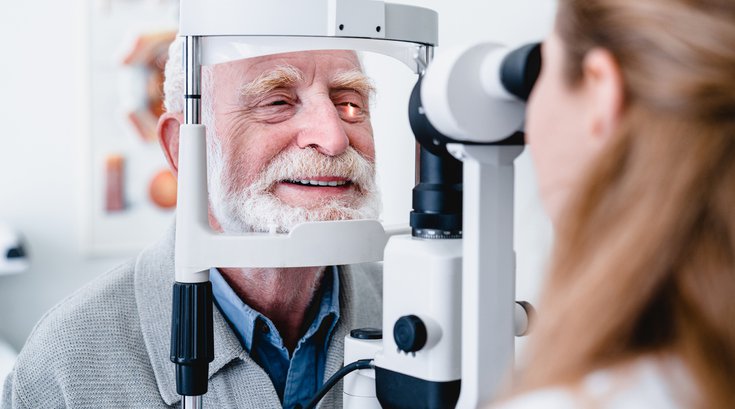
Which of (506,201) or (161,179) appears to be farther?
(161,179)

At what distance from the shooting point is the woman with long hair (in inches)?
18.2

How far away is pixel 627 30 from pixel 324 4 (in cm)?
37

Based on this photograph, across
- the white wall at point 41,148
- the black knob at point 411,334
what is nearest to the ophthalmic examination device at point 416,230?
the black knob at point 411,334

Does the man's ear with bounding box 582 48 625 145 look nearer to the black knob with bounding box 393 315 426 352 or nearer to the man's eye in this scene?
the black knob with bounding box 393 315 426 352

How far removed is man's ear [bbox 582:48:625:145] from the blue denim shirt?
63 cm

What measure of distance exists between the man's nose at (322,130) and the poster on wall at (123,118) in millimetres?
Answer: 1594

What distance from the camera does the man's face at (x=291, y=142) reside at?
0.90 metres

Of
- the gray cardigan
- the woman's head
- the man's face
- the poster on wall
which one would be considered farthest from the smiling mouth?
the poster on wall

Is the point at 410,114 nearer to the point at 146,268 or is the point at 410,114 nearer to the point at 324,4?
the point at 324,4

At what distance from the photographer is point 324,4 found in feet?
2.56

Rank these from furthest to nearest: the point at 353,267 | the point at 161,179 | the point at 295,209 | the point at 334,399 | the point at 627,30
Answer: the point at 161,179
the point at 353,267
the point at 334,399
the point at 295,209
the point at 627,30

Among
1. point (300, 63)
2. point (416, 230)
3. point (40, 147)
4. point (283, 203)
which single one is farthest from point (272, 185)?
point (40, 147)

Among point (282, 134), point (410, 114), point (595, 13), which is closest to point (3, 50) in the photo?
point (282, 134)

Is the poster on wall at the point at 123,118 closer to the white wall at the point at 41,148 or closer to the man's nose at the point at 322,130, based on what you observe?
the white wall at the point at 41,148
